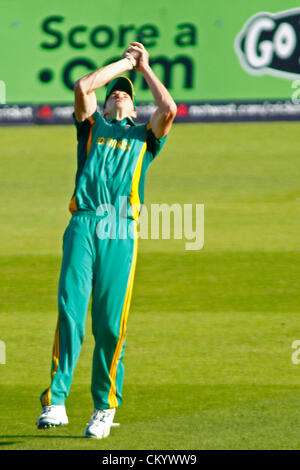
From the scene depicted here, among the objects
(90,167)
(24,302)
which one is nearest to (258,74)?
(24,302)

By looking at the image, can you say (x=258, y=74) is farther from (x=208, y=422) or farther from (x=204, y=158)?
(x=208, y=422)

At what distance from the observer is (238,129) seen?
1934cm

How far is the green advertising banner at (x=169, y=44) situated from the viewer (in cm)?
1889

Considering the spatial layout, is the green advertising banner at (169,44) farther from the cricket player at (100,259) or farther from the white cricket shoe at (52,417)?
the white cricket shoe at (52,417)

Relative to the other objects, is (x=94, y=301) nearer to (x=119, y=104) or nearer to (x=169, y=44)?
(x=119, y=104)

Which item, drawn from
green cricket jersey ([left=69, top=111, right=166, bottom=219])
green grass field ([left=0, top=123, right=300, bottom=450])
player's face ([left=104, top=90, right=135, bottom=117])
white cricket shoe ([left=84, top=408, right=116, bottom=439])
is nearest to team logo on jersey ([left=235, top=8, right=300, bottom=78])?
green grass field ([left=0, top=123, right=300, bottom=450])

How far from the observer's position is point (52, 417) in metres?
5.20

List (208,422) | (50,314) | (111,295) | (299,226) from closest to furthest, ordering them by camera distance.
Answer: (111,295) → (208,422) → (50,314) → (299,226)

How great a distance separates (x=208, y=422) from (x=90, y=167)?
162cm

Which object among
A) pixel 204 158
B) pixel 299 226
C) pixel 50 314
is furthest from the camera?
pixel 204 158

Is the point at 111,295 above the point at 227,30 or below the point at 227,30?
below

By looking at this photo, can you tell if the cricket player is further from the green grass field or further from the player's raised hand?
the green grass field

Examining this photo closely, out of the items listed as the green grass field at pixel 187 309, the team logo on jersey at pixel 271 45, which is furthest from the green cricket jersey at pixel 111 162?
the team logo on jersey at pixel 271 45

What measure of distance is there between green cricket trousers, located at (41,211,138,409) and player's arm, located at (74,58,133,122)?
24.0 inches
